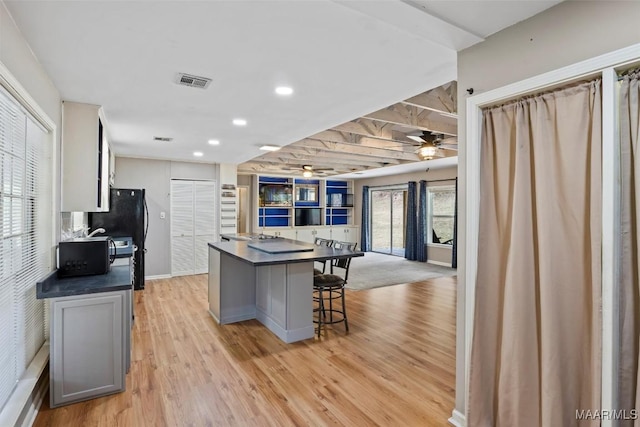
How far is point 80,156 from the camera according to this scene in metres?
3.06

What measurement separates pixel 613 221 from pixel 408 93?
1.79m

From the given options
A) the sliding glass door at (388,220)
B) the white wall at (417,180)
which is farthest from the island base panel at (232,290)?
the sliding glass door at (388,220)

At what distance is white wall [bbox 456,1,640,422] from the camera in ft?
4.61

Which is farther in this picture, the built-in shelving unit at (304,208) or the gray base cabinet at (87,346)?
the built-in shelving unit at (304,208)

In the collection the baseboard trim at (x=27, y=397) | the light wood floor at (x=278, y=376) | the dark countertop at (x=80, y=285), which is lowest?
the light wood floor at (x=278, y=376)

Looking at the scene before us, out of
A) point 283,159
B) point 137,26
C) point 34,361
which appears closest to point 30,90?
point 137,26

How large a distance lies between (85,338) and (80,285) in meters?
0.36

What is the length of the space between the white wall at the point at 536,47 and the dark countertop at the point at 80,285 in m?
2.35

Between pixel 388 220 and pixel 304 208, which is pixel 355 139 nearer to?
pixel 304 208

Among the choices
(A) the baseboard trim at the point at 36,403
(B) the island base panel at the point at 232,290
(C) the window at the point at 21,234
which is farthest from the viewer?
(B) the island base panel at the point at 232,290

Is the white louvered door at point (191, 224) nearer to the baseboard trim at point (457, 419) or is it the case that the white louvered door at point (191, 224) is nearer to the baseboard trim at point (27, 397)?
the baseboard trim at point (27, 397)

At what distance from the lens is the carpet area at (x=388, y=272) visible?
20.1 feet

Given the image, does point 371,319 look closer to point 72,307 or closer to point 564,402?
point 564,402

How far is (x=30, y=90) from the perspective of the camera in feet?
6.85
